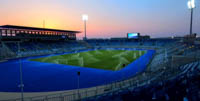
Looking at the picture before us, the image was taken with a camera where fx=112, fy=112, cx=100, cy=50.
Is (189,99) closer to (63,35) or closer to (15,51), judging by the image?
(15,51)

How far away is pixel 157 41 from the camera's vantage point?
68.0m

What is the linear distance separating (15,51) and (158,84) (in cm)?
4206

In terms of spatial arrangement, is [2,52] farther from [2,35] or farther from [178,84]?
[178,84]

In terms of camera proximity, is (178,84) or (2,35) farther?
(2,35)

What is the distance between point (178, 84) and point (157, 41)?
216 feet

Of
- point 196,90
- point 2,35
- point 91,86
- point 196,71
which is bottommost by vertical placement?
point 91,86

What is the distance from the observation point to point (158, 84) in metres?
8.95

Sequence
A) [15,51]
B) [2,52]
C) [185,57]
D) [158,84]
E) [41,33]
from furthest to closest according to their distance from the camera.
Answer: [41,33] → [15,51] → [2,52] → [185,57] → [158,84]

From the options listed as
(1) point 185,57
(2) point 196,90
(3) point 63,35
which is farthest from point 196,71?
(3) point 63,35

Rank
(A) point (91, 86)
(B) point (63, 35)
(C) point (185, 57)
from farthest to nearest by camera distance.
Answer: (B) point (63, 35) < (C) point (185, 57) < (A) point (91, 86)

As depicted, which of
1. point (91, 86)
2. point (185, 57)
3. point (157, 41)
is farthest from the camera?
point (157, 41)

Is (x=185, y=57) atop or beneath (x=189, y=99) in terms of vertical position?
atop

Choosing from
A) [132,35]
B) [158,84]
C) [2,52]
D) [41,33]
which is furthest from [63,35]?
[158,84]

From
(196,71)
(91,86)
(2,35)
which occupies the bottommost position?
(91,86)
